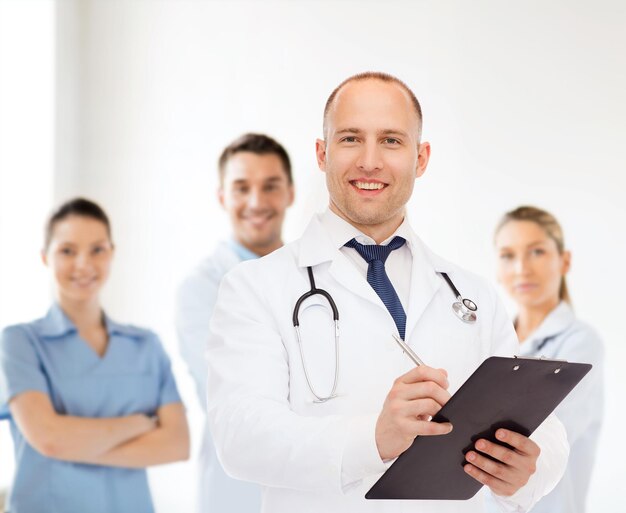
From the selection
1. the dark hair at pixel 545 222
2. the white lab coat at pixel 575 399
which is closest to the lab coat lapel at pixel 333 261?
the white lab coat at pixel 575 399

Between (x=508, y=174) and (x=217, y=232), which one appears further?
(x=217, y=232)

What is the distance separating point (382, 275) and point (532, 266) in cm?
155

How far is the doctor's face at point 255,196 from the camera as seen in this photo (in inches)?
106

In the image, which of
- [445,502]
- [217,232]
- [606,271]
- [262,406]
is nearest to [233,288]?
[262,406]

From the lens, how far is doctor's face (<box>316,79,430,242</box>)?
4.76ft

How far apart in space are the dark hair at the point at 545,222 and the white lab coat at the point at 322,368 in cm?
147

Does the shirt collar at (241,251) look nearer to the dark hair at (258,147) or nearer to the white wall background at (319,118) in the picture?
the dark hair at (258,147)

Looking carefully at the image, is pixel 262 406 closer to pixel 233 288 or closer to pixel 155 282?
pixel 233 288

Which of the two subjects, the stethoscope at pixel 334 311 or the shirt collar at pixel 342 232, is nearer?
the stethoscope at pixel 334 311

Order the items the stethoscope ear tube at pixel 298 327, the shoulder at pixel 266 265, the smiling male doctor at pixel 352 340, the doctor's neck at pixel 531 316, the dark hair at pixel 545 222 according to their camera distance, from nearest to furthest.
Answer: the smiling male doctor at pixel 352 340 → the stethoscope ear tube at pixel 298 327 → the shoulder at pixel 266 265 → the doctor's neck at pixel 531 316 → the dark hair at pixel 545 222

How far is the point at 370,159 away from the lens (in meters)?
1.43

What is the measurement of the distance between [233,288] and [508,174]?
202 cm

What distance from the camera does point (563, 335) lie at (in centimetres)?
272

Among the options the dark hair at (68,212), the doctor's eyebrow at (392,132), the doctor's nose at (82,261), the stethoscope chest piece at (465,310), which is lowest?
the stethoscope chest piece at (465,310)
